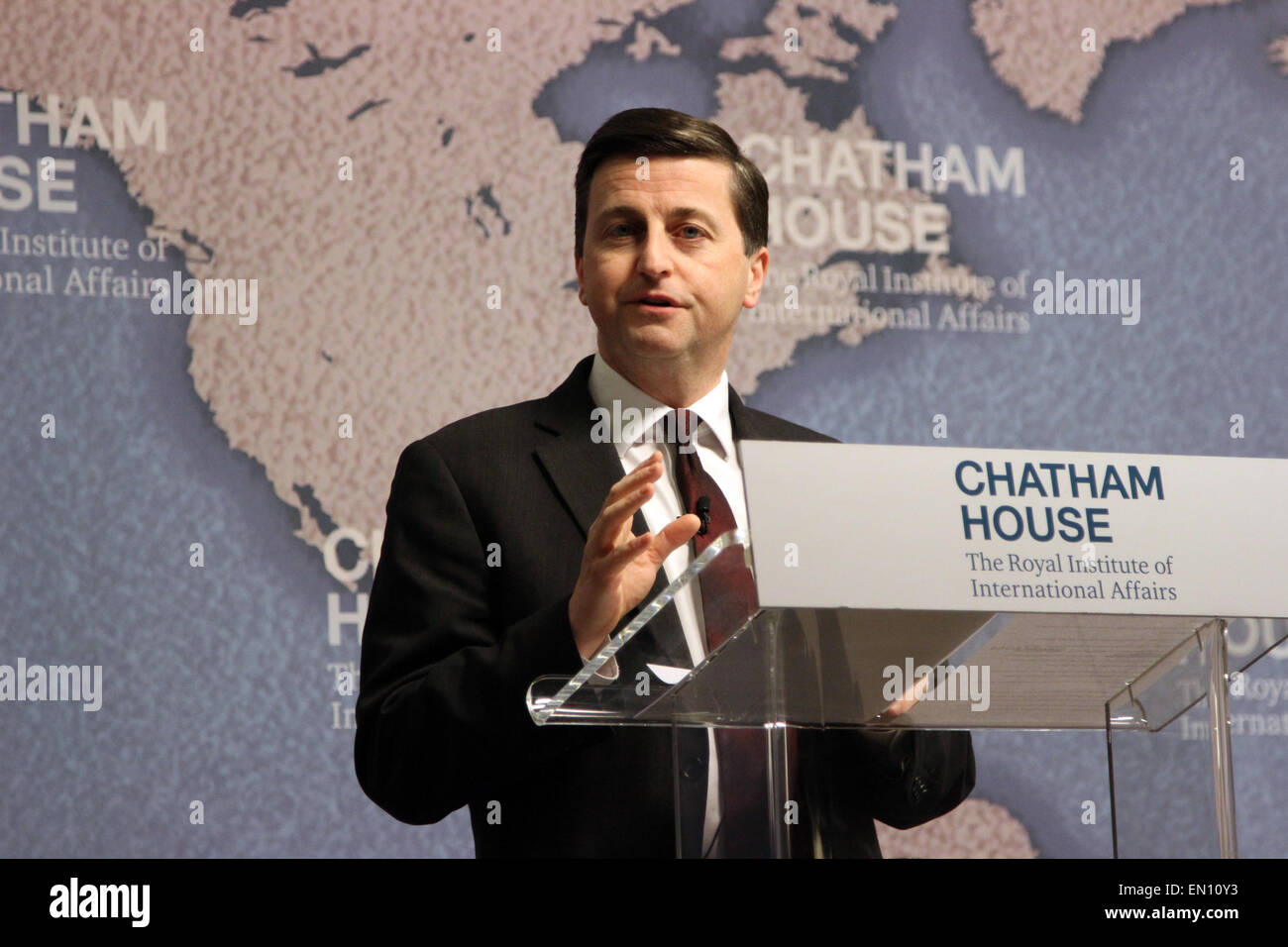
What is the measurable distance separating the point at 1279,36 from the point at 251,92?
2.07 m

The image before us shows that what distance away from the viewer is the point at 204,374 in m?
2.68

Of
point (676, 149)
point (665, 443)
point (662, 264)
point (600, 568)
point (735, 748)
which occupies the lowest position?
point (735, 748)

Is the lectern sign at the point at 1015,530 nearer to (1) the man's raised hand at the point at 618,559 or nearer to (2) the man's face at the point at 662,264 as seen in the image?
(1) the man's raised hand at the point at 618,559

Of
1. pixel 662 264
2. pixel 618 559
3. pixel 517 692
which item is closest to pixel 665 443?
pixel 662 264

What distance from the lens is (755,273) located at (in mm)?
2191

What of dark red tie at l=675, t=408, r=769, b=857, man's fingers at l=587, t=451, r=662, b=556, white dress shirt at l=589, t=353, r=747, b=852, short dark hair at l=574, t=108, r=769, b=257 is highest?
short dark hair at l=574, t=108, r=769, b=257

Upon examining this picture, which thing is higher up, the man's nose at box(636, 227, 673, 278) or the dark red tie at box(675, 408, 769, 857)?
the man's nose at box(636, 227, 673, 278)

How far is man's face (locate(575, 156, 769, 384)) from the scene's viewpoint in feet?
6.49

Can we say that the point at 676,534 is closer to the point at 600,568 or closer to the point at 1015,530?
the point at 600,568

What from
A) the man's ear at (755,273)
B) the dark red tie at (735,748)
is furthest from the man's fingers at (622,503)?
the man's ear at (755,273)

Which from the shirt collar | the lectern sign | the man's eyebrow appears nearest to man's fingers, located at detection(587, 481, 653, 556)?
the lectern sign

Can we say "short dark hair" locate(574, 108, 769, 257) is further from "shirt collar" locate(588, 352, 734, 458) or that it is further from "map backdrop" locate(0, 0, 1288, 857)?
"map backdrop" locate(0, 0, 1288, 857)

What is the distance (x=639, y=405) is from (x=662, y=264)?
176 mm

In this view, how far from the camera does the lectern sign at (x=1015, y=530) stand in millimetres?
1154
